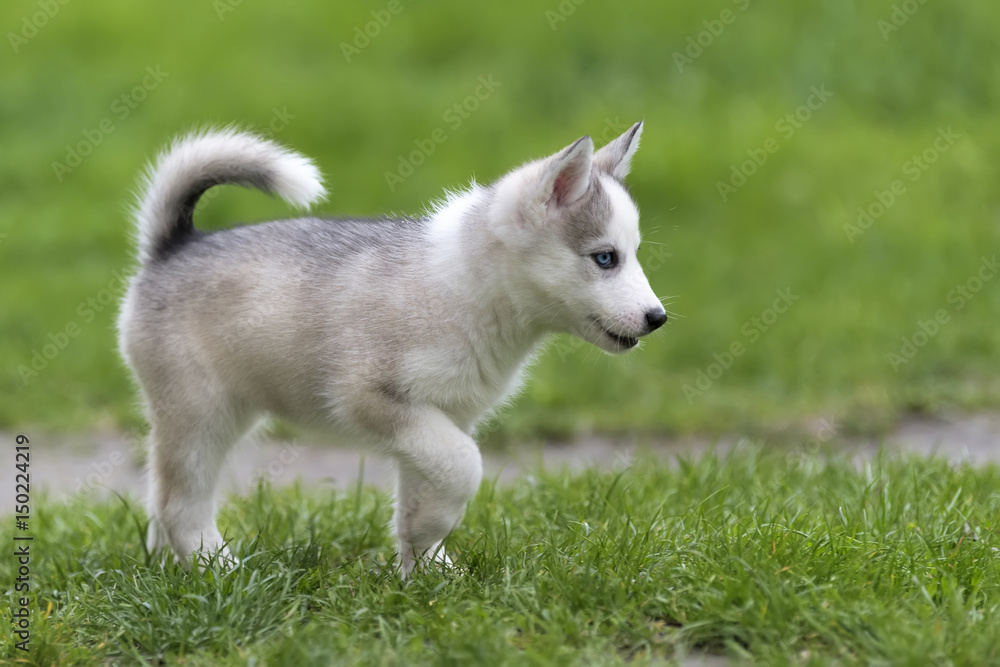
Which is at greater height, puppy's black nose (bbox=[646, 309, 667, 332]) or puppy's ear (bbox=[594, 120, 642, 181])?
puppy's ear (bbox=[594, 120, 642, 181])

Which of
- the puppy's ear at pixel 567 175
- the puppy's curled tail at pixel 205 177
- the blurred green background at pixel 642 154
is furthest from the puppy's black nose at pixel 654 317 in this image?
the blurred green background at pixel 642 154

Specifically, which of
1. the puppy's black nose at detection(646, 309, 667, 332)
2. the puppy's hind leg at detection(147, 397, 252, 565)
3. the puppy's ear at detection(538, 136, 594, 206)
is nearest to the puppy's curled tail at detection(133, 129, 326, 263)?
the puppy's hind leg at detection(147, 397, 252, 565)

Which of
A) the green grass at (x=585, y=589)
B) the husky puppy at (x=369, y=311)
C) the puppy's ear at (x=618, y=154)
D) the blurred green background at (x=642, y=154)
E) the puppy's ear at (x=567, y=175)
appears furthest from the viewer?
the blurred green background at (x=642, y=154)

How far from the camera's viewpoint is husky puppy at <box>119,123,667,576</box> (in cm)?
401

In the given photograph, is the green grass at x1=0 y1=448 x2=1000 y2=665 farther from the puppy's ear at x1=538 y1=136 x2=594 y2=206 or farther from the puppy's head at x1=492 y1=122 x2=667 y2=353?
the puppy's ear at x1=538 y1=136 x2=594 y2=206

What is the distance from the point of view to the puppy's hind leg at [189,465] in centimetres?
444

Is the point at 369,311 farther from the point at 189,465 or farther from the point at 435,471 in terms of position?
the point at 189,465

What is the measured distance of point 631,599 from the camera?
3553mm

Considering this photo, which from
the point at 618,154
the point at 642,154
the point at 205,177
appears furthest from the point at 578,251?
the point at 642,154

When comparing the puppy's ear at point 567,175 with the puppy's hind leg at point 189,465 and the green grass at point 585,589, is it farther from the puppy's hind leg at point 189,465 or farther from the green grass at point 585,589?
the puppy's hind leg at point 189,465

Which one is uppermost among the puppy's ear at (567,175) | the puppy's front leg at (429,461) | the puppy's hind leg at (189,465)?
the puppy's ear at (567,175)

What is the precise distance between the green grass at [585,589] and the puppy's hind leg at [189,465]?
0.68ft

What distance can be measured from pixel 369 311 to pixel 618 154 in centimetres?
114

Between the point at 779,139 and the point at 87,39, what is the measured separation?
24.2ft
